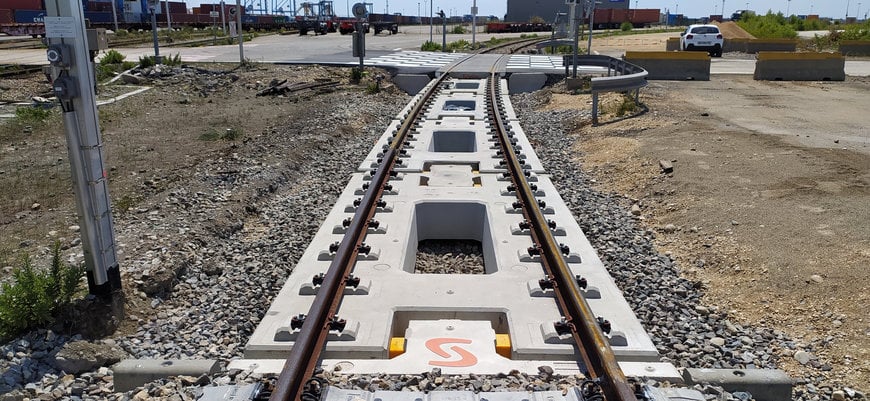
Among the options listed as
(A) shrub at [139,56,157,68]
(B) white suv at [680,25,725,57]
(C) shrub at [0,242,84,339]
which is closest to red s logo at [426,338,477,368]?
(C) shrub at [0,242,84,339]

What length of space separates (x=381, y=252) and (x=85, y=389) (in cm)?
229

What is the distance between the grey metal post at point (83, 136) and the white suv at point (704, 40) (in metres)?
30.5

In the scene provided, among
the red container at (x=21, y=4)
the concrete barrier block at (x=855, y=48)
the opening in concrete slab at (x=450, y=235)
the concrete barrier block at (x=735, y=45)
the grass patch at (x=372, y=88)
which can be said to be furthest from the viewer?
the red container at (x=21, y=4)

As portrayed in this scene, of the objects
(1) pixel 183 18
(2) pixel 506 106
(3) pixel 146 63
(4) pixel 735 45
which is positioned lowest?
(2) pixel 506 106

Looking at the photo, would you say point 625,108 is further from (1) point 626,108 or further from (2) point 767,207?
(2) point 767,207

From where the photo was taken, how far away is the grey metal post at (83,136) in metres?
3.81

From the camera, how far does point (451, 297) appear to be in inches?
170

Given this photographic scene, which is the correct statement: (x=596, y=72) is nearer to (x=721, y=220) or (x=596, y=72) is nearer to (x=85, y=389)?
(x=721, y=220)

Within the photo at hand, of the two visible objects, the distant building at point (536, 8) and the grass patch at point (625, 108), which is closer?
the grass patch at point (625, 108)

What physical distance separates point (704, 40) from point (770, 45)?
5.86 meters

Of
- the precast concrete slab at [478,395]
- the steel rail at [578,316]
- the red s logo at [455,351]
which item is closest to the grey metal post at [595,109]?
the steel rail at [578,316]

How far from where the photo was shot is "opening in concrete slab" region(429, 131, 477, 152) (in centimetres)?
1047

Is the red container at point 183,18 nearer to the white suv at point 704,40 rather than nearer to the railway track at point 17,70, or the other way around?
the railway track at point 17,70

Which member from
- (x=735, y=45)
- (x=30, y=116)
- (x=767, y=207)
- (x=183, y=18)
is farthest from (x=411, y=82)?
(x=183, y=18)
